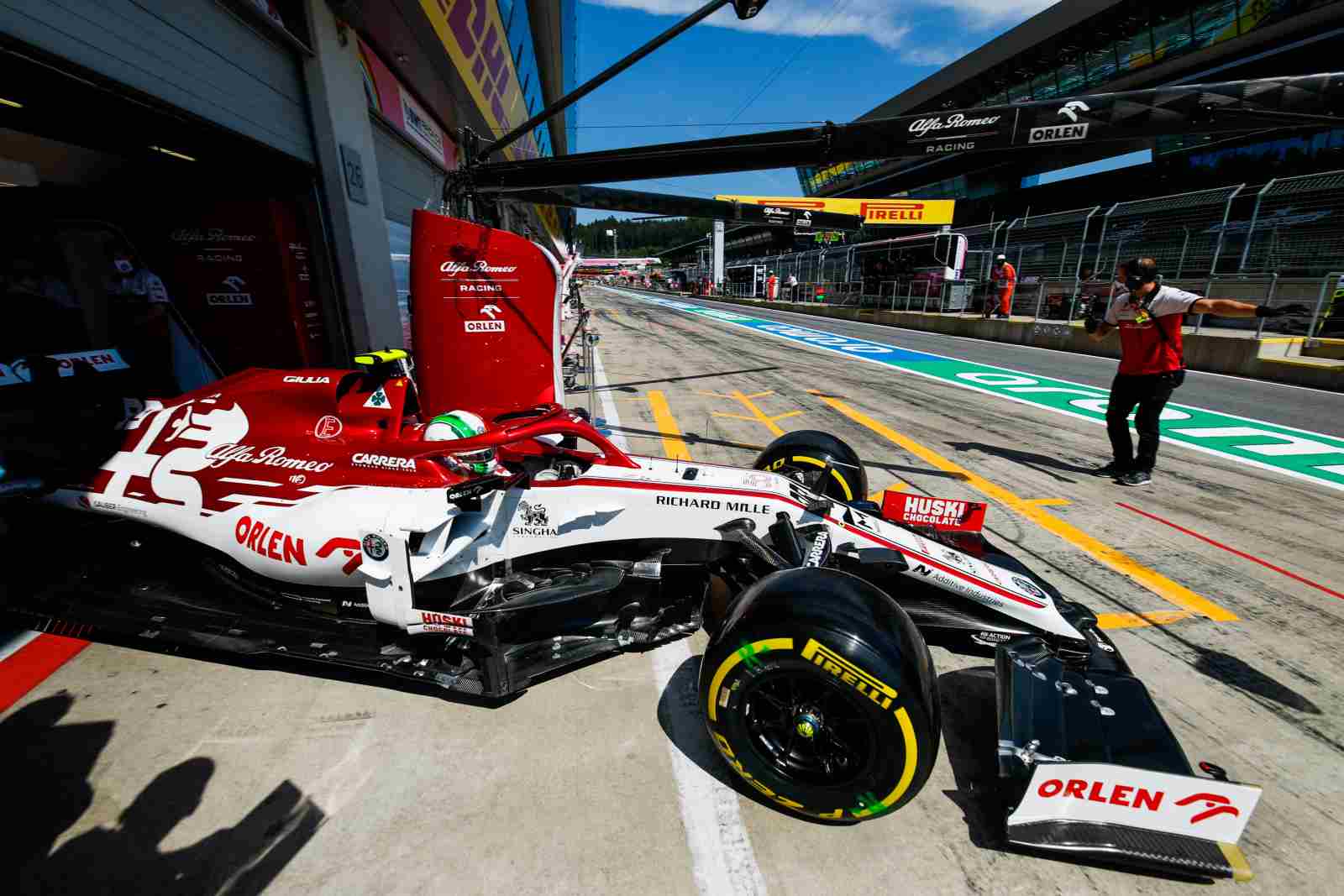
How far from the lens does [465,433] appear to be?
2.82m

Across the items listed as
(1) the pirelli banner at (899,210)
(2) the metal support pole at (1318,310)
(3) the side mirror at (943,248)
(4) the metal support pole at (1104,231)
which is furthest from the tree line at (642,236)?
(2) the metal support pole at (1318,310)

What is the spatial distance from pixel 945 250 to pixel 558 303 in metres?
19.6

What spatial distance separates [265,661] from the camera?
2.62 meters

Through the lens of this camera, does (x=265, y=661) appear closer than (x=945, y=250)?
Yes

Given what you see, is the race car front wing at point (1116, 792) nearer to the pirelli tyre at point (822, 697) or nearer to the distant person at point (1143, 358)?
the pirelli tyre at point (822, 697)

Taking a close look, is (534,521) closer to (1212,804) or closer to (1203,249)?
(1212,804)

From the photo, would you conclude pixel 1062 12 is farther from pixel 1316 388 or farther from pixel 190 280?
pixel 190 280

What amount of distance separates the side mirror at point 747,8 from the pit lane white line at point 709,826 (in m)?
4.77

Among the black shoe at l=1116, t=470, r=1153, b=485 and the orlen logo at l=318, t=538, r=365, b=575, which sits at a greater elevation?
the orlen logo at l=318, t=538, r=365, b=575

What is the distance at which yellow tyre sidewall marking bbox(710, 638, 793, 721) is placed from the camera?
177 cm

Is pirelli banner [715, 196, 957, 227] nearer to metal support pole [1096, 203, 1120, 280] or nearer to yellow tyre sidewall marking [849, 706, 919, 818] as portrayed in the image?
metal support pole [1096, 203, 1120, 280]

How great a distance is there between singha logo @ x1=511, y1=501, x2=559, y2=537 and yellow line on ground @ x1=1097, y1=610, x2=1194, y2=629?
9.38 ft

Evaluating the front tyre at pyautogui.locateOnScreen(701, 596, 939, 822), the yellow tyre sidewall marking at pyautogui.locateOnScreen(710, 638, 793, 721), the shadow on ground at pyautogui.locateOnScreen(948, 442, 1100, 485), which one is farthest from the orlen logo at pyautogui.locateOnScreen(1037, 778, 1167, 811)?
the shadow on ground at pyautogui.locateOnScreen(948, 442, 1100, 485)

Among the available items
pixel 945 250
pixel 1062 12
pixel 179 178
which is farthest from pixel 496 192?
pixel 1062 12
